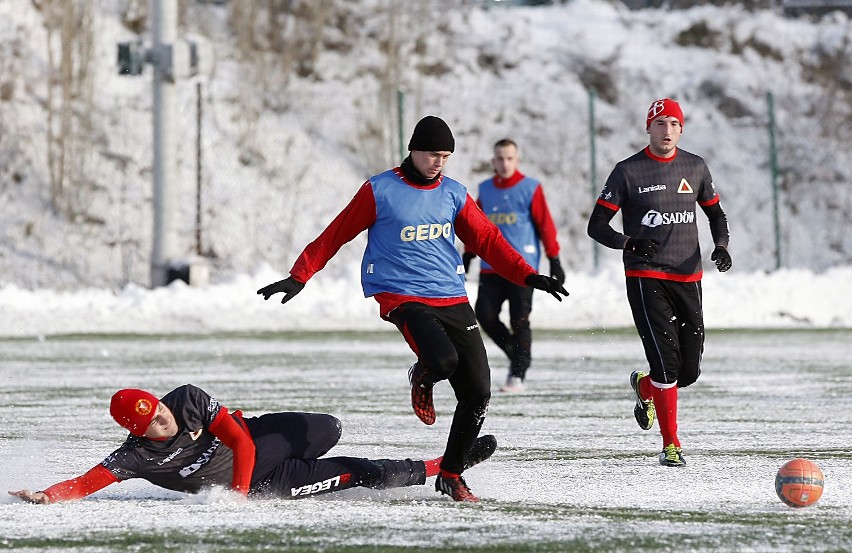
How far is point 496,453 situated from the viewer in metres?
8.25

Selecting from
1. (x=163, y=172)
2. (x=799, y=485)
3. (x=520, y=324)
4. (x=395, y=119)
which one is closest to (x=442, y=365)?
(x=799, y=485)

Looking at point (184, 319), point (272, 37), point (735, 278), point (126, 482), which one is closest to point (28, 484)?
point (126, 482)

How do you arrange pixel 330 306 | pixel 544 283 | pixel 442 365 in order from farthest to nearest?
pixel 330 306
pixel 544 283
pixel 442 365

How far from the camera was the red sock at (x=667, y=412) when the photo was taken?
787 cm

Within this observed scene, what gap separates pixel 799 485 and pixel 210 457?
2483mm

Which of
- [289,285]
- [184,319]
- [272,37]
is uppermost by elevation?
[272,37]

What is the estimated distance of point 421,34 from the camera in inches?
1205

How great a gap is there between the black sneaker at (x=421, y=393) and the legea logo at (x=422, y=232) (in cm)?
61

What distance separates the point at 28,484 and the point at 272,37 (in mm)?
23187

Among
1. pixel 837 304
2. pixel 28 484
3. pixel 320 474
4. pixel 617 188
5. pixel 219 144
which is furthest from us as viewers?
pixel 219 144

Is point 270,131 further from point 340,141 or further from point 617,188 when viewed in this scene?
point 617,188

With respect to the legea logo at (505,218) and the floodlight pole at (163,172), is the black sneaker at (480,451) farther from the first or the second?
the floodlight pole at (163,172)

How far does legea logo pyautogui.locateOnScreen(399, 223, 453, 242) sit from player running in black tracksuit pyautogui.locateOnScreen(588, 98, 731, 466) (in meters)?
1.40

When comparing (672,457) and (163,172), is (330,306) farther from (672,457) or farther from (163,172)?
(672,457)
